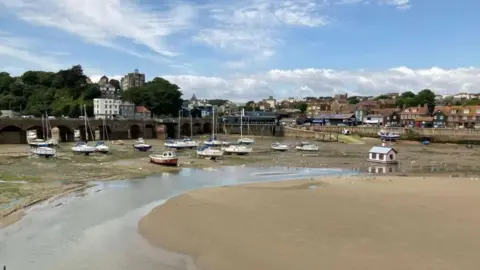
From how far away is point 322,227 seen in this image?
19.6 meters

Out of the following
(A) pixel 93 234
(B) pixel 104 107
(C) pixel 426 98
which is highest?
(C) pixel 426 98

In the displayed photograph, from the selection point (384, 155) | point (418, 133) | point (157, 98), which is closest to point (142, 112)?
point (157, 98)

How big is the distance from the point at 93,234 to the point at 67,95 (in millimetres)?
133266

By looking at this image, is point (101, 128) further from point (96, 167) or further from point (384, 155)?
point (384, 155)

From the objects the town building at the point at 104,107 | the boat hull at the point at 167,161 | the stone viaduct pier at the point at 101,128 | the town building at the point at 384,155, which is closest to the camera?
the boat hull at the point at 167,161

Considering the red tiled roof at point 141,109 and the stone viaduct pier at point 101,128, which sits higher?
the red tiled roof at point 141,109

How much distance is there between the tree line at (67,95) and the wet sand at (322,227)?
11193 centimetres

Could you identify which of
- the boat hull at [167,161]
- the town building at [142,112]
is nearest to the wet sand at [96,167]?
the boat hull at [167,161]

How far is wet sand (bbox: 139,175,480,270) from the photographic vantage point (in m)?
15.4

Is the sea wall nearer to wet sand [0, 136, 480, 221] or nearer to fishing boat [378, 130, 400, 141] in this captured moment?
fishing boat [378, 130, 400, 141]

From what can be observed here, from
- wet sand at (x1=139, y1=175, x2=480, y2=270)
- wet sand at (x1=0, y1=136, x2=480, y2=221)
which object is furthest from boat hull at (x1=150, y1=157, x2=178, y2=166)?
wet sand at (x1=139, y1=175, x2=480, y2=270)

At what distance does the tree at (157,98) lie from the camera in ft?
455

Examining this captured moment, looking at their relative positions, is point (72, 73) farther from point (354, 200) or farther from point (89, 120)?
point (354, 200)

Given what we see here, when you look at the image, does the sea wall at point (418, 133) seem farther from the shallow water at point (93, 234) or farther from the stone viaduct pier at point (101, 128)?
the shallow water at point (93, 234)
